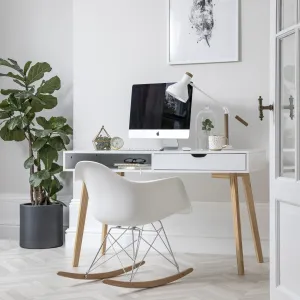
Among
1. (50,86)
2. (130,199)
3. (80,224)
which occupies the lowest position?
(80,224)

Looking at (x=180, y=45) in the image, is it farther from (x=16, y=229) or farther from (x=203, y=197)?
(x=16, y=229)

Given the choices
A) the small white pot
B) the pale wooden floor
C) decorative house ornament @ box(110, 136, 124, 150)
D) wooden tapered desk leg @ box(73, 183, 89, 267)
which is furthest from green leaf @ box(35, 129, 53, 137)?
the small white pot

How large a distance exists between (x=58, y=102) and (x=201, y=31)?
4.54 ft

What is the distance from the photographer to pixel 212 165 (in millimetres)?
3574

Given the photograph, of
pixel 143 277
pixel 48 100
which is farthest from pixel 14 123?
pixel 143 277

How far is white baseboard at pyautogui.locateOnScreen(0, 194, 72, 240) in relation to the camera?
4969 millimetres

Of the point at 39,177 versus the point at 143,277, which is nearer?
the point at 143,277

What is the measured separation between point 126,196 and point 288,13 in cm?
130

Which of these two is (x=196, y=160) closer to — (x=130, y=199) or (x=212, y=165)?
(x=212, y=165)

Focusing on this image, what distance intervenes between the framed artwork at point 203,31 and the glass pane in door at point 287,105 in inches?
60.0

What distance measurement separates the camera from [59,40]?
4.87 metres

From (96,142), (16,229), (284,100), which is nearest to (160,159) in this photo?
(96,142)

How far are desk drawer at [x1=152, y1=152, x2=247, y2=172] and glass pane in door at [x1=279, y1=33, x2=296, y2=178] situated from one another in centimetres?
84

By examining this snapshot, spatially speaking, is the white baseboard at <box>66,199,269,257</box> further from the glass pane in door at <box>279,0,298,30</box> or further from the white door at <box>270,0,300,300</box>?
the glass pane in door at <box>279,0,298,30</box>
